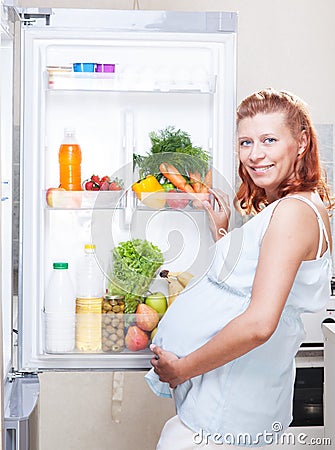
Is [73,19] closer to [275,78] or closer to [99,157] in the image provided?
[99,157]

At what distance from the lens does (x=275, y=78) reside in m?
3.22

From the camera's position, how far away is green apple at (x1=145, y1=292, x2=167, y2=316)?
6.93 ft

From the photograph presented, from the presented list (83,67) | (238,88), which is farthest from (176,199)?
(238,88)

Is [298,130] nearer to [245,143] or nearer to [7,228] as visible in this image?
[245,143]

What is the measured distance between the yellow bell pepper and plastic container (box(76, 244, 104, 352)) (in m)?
0.20

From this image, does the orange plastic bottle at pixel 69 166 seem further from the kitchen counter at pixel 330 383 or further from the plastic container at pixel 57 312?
the kitchen counter at pixel 330 383

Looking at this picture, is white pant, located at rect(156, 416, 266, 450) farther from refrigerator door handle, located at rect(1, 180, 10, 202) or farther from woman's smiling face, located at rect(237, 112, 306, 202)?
refrigerator door handle, located at rect(1, 180, 10, 202)

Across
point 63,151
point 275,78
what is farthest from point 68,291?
point 275,78

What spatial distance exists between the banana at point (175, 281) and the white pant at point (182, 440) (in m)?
0.41

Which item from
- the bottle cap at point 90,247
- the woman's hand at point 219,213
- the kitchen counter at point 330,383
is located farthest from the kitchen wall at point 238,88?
the woman's hand at point 219,213

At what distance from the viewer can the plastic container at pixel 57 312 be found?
2096 mm

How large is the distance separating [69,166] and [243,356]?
2.49 ft

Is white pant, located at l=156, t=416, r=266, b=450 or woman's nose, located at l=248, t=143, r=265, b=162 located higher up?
woman's nose, located at l=248, t=143, r=265, b=162

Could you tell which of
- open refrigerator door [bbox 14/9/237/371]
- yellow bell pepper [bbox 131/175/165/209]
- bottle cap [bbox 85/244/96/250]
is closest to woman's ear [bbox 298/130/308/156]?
open refrigerator door [bbox 14/9/237/371]
